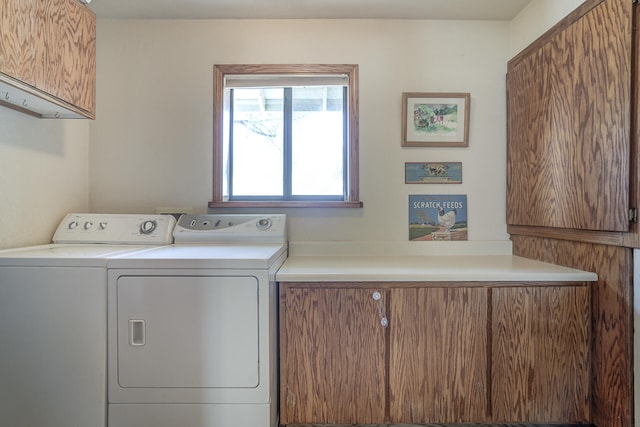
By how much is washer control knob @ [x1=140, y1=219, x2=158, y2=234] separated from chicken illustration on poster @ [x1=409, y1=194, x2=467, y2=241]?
5.12 feet

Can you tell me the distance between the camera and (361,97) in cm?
200

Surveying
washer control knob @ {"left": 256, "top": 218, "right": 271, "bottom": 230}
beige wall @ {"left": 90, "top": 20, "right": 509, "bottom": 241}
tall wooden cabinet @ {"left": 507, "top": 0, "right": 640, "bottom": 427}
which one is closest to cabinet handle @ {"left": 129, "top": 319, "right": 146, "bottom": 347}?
washer control knob @ {"left": 256, "top": 218, "right": 271, "bottom": 230}

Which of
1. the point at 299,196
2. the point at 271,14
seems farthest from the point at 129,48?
the point at 299,196

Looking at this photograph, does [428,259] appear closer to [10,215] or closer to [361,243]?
[361,243]

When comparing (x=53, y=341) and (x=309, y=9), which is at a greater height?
(x=309, y=9)

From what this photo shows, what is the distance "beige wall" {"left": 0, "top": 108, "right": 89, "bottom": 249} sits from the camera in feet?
4.97

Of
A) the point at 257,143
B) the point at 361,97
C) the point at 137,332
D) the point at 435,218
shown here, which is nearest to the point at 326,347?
the point at 137,332

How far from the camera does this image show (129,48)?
2.01 m

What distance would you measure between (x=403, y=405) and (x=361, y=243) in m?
0.90

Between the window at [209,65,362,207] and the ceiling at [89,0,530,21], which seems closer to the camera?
the ceiling at [89,0,530,21]

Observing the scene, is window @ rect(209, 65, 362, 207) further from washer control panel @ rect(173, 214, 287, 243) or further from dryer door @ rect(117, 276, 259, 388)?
dryer door @ rect(117, 276, 259, 388)

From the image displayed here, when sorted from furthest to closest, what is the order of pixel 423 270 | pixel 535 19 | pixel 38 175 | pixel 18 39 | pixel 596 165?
pixel 535 19
pixel 38 175
pixel 423 270
pixel 596 165
pixel 18 39

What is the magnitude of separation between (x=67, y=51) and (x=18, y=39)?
272mm

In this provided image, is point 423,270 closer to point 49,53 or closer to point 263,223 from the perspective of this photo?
point 263,223
